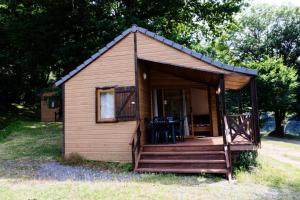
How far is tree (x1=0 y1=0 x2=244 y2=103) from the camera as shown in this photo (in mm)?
15602

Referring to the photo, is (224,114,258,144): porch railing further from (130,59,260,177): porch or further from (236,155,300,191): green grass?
(236,155,300,191): green grass

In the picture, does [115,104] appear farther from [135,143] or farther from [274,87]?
[274,87]

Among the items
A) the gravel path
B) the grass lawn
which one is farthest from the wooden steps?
the gravel path

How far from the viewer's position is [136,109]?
32.8 ft

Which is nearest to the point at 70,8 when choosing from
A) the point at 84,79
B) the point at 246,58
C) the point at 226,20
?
the point at 84,79

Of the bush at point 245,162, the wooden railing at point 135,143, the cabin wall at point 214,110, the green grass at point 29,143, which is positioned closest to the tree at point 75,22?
the green grass at point 29,143

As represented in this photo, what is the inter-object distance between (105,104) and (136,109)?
4.37 ft

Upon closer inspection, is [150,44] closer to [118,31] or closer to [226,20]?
[118,31]

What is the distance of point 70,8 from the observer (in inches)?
650

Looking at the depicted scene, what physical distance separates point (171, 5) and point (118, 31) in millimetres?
4942

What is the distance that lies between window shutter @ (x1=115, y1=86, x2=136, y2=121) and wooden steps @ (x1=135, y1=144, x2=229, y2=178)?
125 centimetres

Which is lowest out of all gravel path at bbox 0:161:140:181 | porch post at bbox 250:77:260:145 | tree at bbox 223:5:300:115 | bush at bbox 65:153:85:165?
gravel path at bbox 0:161:140:181

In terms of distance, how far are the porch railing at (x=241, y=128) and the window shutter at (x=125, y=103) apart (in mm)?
3205

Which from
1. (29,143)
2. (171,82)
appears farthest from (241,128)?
(29,143)
